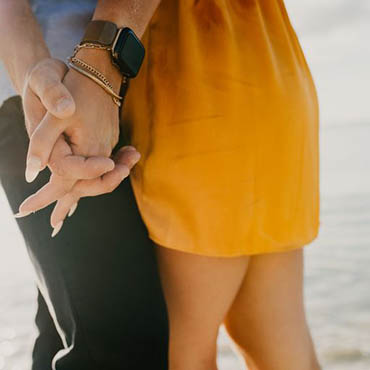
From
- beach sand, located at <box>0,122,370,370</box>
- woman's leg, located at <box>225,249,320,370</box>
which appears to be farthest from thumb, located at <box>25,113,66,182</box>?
beach sand, located at <box>0,122,370,370</box>

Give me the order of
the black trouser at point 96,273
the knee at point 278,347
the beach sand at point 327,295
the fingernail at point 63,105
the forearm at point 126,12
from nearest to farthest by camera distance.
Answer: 1. the fingernail at point 63,105
2. the forearm at point 126,12
3. the black trouser at point 96,273
4. the knee at point 278,347
5. the beach sand at point 327,295

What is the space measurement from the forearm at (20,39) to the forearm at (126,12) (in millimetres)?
113

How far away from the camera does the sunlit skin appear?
88cm

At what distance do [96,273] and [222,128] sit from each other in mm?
383

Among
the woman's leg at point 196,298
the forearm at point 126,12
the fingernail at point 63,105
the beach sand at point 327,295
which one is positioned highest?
the forearm at point 126,12

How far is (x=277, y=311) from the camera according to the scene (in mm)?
1222

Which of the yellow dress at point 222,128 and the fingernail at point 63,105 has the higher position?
the fingernail at point 63,105

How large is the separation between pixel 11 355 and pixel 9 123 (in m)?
1.82

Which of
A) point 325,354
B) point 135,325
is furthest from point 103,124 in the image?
point 325,354

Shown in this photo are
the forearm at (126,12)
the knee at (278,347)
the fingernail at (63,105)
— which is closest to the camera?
the fingernail at (63,105)

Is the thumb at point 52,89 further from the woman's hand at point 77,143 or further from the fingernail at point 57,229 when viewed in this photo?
the fingernail at point 57,229

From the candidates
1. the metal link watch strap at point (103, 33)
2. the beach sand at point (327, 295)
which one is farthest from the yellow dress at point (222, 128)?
the beach sand at point (327, 295)

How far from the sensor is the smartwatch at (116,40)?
93 cm

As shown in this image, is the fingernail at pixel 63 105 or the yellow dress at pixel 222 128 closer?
the fingernail at pixel 63 105
